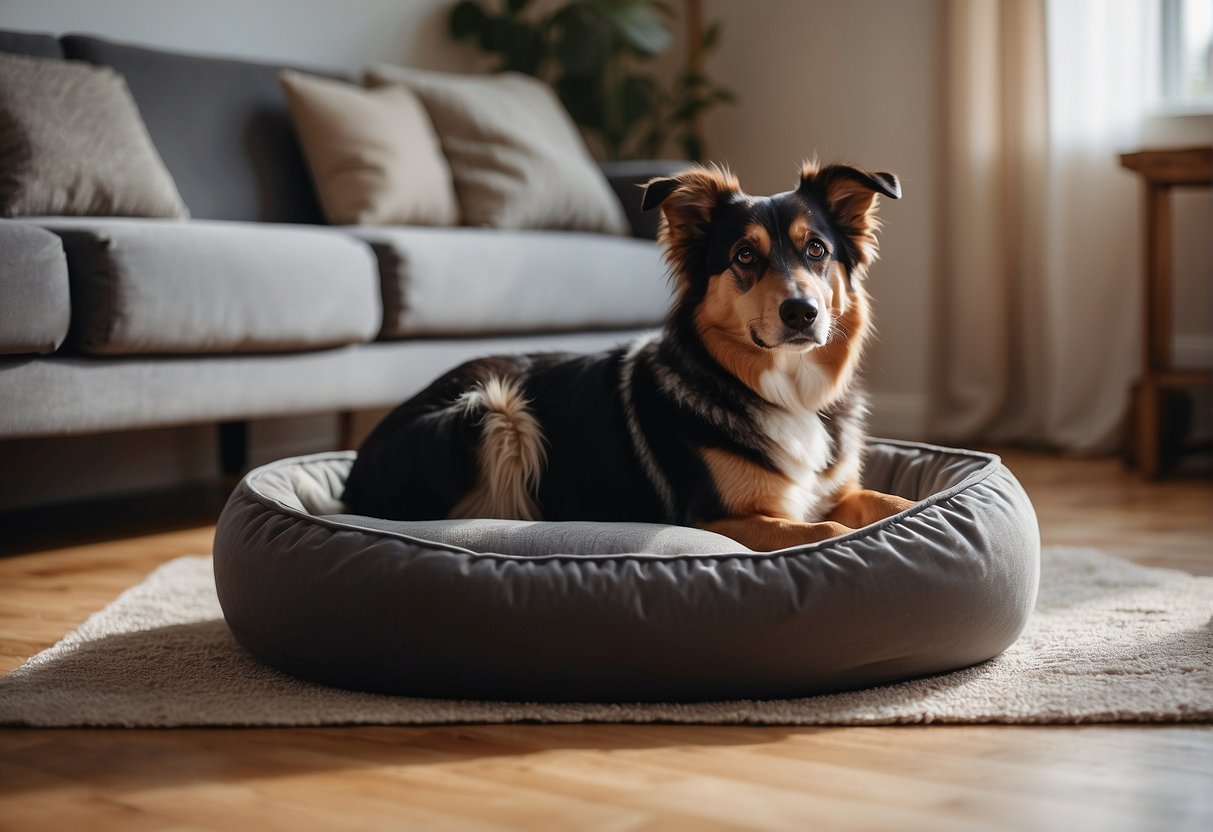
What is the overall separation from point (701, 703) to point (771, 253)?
88cm

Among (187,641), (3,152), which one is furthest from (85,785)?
(3,152)

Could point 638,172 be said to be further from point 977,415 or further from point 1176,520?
point 1176,520

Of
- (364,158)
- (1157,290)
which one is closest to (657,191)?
(364,158)

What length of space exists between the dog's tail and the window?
3319mm

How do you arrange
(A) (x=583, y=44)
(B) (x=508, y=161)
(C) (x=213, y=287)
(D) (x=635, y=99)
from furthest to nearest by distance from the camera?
(D) (x=635, y=99)
(A) (x=583, y=44)
(B) (x=508, y=161)
(C) (x=213, y=287)

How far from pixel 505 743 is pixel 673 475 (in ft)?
2.53

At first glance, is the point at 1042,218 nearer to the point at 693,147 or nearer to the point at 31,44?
the point at 693,147

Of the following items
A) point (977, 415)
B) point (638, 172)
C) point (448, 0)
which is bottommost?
point (977, 415)

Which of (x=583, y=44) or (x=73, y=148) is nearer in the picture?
(x=73, y=148)

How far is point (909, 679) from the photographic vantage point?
1.93 m

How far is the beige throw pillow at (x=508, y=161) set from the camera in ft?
14.4

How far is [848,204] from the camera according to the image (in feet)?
8.14

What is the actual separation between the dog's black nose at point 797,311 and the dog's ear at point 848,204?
269mm

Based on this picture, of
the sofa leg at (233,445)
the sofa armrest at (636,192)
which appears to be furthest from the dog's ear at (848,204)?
the sofa leg at (233,445)
